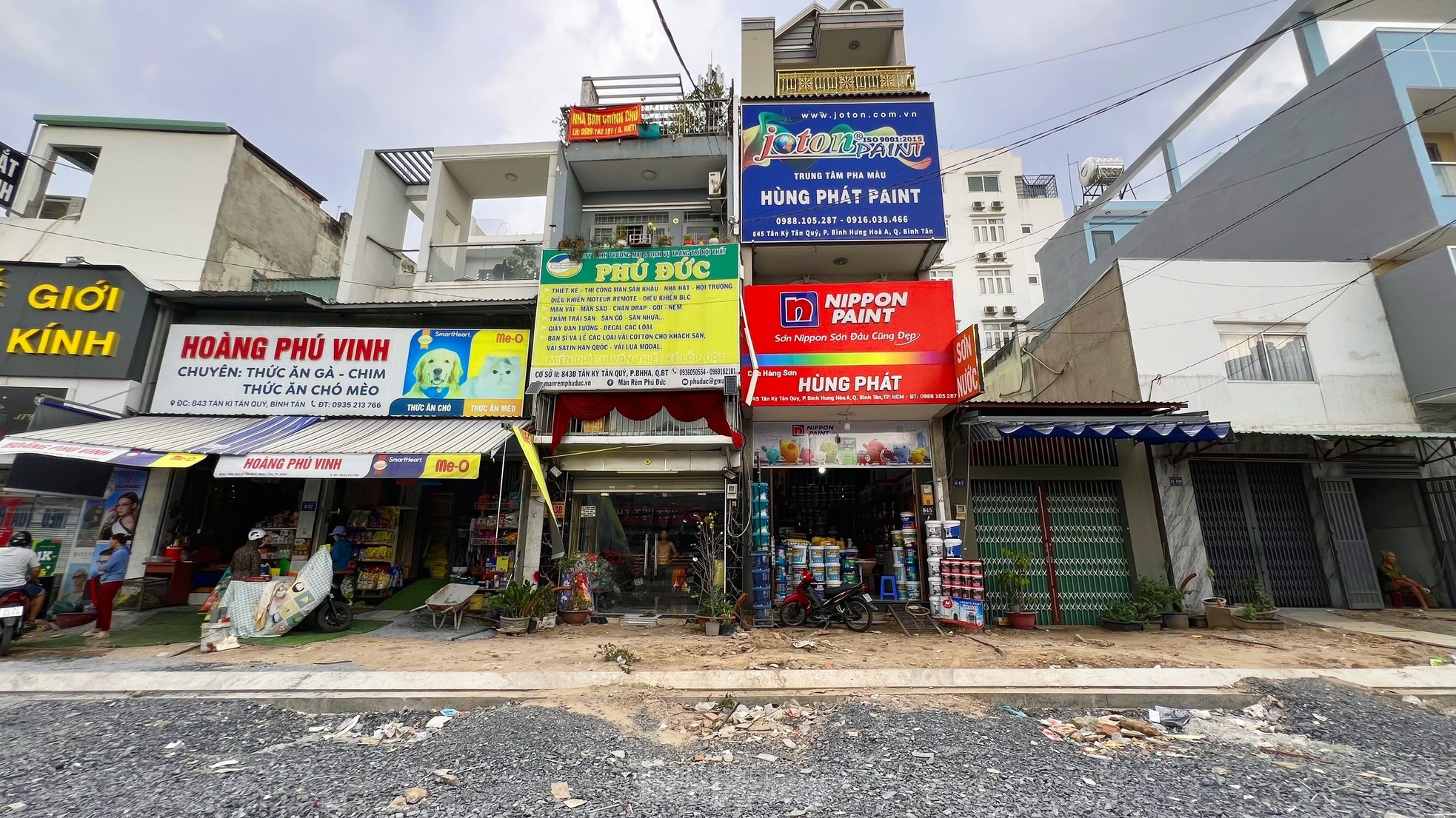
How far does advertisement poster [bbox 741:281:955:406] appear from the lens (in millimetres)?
10406

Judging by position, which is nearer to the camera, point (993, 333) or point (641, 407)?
point (641, 407)

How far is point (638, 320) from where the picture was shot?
35.6ft

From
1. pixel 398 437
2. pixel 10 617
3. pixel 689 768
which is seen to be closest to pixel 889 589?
pixel 689 768

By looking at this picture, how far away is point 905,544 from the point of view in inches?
418

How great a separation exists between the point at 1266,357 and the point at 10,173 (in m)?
28.5

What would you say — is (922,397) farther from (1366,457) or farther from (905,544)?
(1366,457)

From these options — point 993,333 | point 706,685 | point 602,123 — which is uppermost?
point 993,333

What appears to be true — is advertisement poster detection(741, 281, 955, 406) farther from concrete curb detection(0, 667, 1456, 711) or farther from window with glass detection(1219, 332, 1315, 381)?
window with glass detection(1219, 332, 1315, 381)

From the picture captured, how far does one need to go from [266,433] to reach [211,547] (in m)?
3.62

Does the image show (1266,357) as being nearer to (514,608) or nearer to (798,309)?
(798,309)

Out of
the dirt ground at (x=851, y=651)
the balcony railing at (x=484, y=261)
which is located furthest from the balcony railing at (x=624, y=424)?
the balcony railing at (x=484, y=261)

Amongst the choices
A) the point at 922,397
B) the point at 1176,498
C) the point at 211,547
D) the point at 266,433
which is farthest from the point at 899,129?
the point at 211,547

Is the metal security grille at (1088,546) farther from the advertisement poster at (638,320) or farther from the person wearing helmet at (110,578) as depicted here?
the person wearing helmet at (110,578)

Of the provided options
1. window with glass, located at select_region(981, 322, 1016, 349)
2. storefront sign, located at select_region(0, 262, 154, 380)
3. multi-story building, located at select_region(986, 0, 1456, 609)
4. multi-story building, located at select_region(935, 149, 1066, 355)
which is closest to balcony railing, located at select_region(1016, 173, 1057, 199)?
multi-story building, located at select_region(935, 149, 1066, 355)
